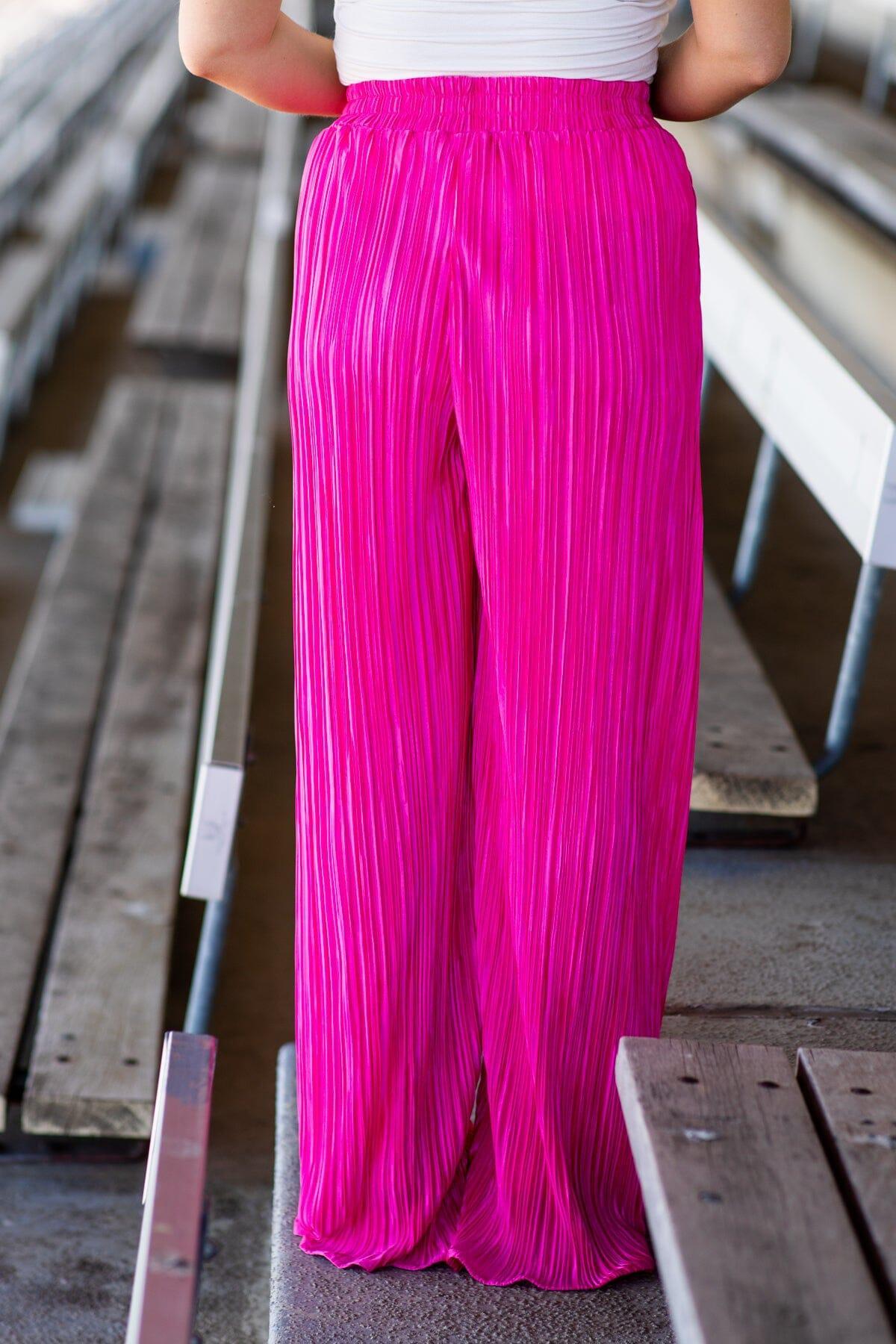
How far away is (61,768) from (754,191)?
7.29ft

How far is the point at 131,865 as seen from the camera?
2.54 m

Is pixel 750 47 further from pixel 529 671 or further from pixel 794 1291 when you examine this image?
pixel 794 1291

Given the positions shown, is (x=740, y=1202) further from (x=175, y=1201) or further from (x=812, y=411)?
(x=812, y=411)

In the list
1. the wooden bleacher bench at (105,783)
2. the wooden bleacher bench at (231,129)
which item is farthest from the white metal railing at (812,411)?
the wooden bleacher bench at (231,129)

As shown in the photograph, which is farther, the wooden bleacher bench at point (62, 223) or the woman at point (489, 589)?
the wooden bleacher bench at point (62, 223)

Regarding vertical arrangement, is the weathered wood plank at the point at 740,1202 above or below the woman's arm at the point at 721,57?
below

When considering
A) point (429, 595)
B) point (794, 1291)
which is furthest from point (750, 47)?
point (794, 1291)

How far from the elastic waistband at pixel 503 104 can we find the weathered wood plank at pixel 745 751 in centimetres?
97

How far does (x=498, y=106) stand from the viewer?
1188mm

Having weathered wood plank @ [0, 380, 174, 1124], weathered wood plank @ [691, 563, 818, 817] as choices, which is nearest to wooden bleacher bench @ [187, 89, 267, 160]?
weathered wood plank @ [0, 380, 174, 1124]

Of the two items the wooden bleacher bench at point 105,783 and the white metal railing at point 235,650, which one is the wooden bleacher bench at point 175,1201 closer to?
the white metal railing at point 235,650

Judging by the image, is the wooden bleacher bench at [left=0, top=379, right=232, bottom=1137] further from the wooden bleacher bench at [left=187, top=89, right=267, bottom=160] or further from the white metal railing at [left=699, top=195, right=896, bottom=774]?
the wooden bleacher bench at [left=187, top=89, right=267, bottom=160]

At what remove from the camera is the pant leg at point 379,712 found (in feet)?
3.95

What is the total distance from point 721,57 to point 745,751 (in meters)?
1.06
